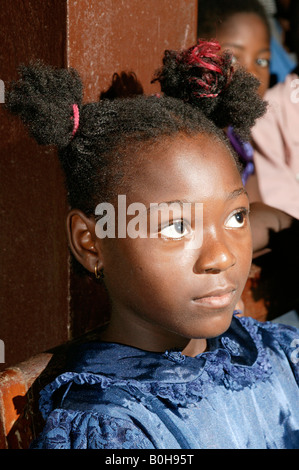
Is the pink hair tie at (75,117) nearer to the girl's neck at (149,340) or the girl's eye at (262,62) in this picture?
the girl's neck at (149,340)

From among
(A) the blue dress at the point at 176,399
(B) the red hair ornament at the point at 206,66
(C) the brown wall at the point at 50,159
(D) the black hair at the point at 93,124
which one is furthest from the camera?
(C) the brown wall at the point at 50,159

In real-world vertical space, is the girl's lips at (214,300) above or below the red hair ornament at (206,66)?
below

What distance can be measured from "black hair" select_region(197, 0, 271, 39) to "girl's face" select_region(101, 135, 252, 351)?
1.55 meters

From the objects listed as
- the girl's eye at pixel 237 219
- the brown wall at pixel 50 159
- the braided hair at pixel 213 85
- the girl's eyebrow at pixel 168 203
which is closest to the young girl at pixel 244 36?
the brown wall at pixel 50 159

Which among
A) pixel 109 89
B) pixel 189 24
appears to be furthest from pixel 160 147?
pixel 189 24

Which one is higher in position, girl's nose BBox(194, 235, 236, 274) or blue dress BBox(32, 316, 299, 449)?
girl's nose BBox(194, 235, 236, 274)

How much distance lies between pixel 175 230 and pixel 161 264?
72mm

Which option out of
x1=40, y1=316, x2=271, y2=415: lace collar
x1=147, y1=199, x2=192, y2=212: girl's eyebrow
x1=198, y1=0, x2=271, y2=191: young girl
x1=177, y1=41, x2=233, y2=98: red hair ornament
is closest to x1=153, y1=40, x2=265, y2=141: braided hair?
x1=177, y1=41, x2=233, y2=98: red hair ornament

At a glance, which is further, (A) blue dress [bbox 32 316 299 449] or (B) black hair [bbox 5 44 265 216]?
(B) black hair [bbox 5 44 265 216]

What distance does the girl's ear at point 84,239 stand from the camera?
1.21 metres

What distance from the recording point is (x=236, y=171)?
1.18m

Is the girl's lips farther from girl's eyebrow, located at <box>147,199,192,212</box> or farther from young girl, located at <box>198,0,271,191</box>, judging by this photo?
young girl, located at <box>198,0,271,191</box>

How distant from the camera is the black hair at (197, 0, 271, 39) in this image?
250 centimetres

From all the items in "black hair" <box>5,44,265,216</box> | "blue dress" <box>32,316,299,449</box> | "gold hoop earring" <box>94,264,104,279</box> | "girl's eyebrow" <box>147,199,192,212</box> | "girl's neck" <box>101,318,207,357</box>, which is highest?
"black hair" <box>5,44,265,216</box>
